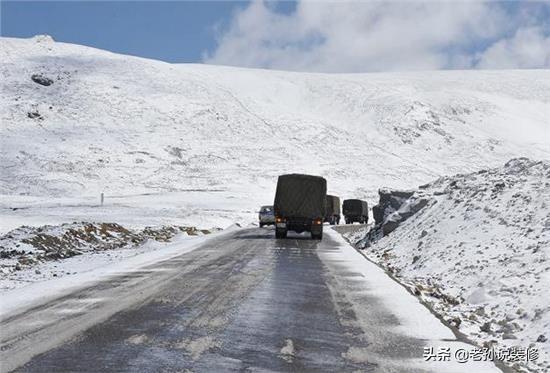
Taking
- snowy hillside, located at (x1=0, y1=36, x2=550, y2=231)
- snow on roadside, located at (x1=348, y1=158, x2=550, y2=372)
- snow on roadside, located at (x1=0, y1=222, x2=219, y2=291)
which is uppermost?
snowy hillside, located at (x1=0, y1=36, x2=550, y2=231)

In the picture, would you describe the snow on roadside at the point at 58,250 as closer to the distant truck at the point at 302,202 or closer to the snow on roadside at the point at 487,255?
the distant truck at the point at 302,202

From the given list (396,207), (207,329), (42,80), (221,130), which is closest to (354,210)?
(396,207)

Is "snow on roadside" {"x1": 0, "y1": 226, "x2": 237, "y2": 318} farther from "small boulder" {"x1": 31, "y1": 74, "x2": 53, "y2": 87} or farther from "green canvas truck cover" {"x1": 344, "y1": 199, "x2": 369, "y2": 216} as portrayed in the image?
"small boulder" {"x1": 31, "y1": 74, "x2": 53, "y2": 87}

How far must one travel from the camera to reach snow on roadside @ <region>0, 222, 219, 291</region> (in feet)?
47.1

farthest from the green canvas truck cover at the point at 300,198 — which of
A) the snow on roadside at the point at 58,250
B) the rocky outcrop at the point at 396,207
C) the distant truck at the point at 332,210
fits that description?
the distant truck at the point at 332,210

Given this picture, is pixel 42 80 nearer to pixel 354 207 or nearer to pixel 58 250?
pixel 354 207

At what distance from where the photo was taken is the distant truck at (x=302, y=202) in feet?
91.0

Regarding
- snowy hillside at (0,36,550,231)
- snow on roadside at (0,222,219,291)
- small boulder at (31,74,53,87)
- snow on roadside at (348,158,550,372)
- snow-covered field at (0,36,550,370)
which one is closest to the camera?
snow on roadside at (348,158,550,372)

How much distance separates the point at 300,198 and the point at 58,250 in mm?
11487

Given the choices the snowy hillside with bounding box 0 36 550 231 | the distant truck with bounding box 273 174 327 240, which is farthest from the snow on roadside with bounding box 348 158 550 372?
the snowy hillside with bounding box 0 36 550 231

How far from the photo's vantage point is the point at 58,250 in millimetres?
19391

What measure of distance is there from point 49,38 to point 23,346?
144947 millimetres

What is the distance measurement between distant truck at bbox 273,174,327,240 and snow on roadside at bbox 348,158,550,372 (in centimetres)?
432

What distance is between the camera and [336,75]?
151125mm
